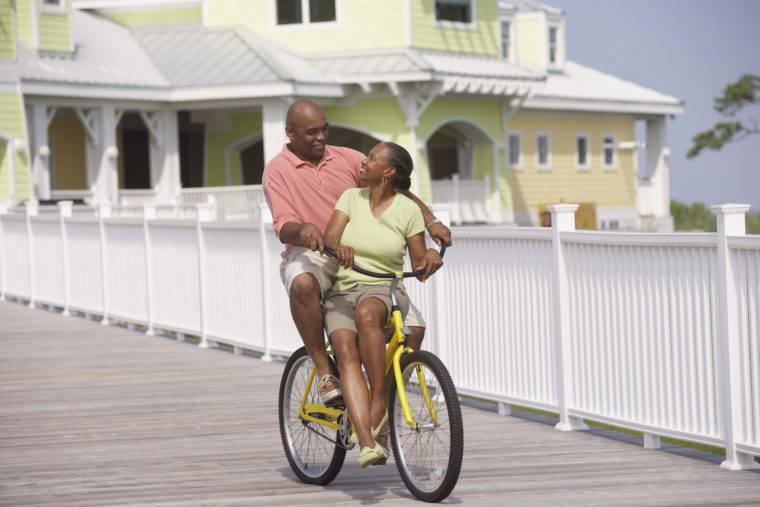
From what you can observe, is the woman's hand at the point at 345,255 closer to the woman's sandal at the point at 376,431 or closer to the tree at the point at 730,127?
the woman's sandal at the point at 376,431

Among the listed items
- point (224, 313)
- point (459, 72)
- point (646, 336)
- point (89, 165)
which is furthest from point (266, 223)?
point (459, 72)

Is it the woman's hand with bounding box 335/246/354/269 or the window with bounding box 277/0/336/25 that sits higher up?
the window with bounding box 277/0/336/25

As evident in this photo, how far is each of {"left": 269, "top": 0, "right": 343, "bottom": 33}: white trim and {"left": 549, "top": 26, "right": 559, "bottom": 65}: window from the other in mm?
13892

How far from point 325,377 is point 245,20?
33.9 m

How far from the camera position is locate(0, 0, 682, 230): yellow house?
1405 inches

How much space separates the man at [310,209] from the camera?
7.58 m

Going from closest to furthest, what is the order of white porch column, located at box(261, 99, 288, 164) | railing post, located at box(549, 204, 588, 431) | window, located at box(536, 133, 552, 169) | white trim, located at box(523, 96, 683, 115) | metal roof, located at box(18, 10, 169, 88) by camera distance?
1. railing post, located at box(549, 204, 588, 431)
2. metal roof, located at box(18, 10, 169, 88)
3. white porch column, located at box(261, 99, 288, 164)
4. white trim, located at box(523, 96, 683, 115)
5. window, located at box(536, 133, 552, 169)

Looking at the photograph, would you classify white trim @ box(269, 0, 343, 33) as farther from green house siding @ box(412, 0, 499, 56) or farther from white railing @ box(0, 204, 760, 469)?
white railing @ box(0, 204, 760, 469)

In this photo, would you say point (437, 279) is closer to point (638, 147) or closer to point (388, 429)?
point (388, 429)

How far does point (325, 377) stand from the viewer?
7.68 meters

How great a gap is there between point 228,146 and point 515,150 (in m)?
9.97

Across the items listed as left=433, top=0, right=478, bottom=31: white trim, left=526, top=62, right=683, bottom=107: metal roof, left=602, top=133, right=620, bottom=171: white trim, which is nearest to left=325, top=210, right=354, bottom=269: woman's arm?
left=433, top=0, right=478, bottom=31: white trim

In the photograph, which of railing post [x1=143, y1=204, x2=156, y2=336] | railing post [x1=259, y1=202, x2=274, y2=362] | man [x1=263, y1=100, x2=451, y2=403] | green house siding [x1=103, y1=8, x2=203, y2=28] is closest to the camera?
man [x1=263, y1=100, x2=451, y2=403]

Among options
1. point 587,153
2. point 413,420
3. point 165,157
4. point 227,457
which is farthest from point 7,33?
point 413,420
